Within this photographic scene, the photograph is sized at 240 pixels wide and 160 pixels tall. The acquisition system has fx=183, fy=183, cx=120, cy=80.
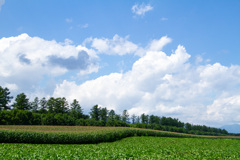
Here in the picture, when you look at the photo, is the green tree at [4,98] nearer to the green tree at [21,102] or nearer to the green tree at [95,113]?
the green tree at [21,102]

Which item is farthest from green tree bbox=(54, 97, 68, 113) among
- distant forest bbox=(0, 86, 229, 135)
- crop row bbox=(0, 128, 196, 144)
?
crop row bbox=(0, 128, 196, 144)

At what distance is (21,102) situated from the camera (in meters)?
76.8

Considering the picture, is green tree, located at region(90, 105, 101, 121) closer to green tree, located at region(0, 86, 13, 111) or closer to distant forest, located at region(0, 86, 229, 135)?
distant forest, located at region(0, 86, 229, 135)

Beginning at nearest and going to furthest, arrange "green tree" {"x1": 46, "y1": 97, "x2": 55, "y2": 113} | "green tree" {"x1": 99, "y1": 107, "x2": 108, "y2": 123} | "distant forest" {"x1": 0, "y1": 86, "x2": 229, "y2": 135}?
"distant forest" {"x1": 0, "y1": 86, "x2": 229, "y2": 135}, "green tree" {"x1": 46, "y1": 97, "x2": 55, "y2": 113}, "green tree" {"x1": 99, "y1": 107, "x2": 108, "y2": 123}

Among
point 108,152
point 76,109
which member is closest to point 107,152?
point 108,152

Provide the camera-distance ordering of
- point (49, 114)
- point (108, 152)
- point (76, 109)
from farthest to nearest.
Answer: point (76, 109), point (49, 114), point (108, 152)

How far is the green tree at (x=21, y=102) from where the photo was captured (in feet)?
249

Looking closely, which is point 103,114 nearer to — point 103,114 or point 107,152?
point 103,114

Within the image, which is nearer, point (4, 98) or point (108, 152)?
point (108, 152)

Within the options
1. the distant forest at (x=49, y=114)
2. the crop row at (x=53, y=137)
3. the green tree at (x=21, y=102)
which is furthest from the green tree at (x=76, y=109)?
the crop row at (x=53, y=137)

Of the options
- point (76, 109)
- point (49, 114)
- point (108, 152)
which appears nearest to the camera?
point (108, 152)

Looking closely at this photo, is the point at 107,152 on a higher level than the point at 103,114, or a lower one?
lower

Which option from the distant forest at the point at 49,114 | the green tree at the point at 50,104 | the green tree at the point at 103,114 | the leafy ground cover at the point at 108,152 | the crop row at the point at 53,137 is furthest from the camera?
the green tree at the point at 103,114

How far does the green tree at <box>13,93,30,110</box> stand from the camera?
75.8 meters
